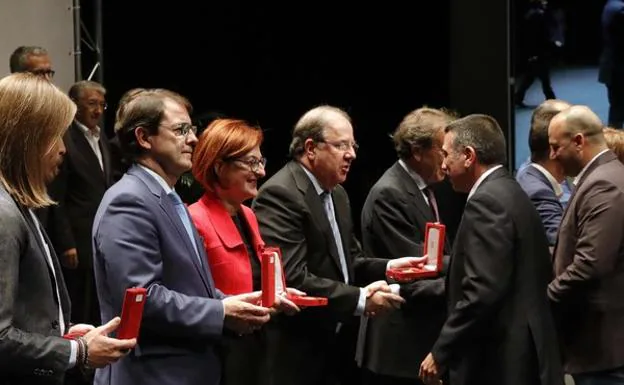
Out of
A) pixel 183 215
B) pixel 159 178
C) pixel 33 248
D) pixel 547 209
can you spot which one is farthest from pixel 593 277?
pixel 33 248

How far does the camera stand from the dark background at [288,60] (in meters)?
8.33

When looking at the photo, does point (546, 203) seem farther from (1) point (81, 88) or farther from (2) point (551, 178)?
(1) point (81, 88)

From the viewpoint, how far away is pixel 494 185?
416cm

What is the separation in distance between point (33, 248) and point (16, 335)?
0.22m

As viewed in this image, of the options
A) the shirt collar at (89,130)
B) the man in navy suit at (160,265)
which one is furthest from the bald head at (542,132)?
the shirt collar at (89,130)

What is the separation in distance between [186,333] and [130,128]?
633 mm

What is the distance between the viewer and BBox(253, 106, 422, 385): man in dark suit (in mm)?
4258

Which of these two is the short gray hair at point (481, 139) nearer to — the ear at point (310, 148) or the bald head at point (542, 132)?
the ear at point (310, 148)

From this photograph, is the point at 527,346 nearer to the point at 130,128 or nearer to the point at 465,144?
the point at 465,144

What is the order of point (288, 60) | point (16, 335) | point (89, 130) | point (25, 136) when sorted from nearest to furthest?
point (16, 335), point (25, 136), point (89, 130), point (288, 60)

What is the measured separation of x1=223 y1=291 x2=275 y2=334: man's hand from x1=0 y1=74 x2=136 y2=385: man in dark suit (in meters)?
0.52

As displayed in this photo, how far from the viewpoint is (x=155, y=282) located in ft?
10.6

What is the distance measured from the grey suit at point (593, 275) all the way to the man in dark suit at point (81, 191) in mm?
2871

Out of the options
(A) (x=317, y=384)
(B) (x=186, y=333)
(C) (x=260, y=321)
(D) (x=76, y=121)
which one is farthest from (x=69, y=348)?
(D) (x=76, y=121)
